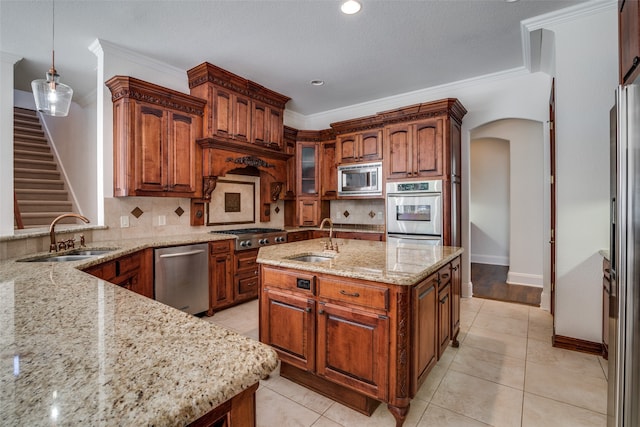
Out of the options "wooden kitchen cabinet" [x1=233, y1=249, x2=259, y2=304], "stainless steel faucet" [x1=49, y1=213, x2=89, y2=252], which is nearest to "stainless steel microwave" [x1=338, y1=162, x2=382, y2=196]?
"wooden kitchen cabinet" [x1=233, y1=249, x2=259, y2=304]

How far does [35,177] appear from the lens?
5328mm

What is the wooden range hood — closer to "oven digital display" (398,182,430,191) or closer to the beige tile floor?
"oven digital display" (398,182,430,191)

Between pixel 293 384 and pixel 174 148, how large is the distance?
109 inches

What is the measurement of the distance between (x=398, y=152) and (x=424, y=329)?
282 cm

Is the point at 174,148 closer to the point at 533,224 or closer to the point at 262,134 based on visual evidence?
the point at 262,134

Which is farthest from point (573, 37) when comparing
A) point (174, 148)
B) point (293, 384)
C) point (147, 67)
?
point (147, 67)

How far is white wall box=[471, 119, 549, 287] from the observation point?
4883 mm

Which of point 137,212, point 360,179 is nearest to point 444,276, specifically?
point 360,179

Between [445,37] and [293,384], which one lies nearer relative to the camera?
[293,384]

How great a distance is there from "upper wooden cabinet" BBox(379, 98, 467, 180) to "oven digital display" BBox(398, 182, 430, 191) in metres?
0.10

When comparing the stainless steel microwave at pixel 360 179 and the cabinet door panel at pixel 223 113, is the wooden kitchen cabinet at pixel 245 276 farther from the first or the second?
the stainless steel microwave at pixel 360 179

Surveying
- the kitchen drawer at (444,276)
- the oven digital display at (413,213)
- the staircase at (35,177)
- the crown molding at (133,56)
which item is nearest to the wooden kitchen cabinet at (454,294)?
the kitchen drawer at (444,276)

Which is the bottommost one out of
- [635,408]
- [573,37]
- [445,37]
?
[635,408]

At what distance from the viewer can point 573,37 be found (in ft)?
8.94
